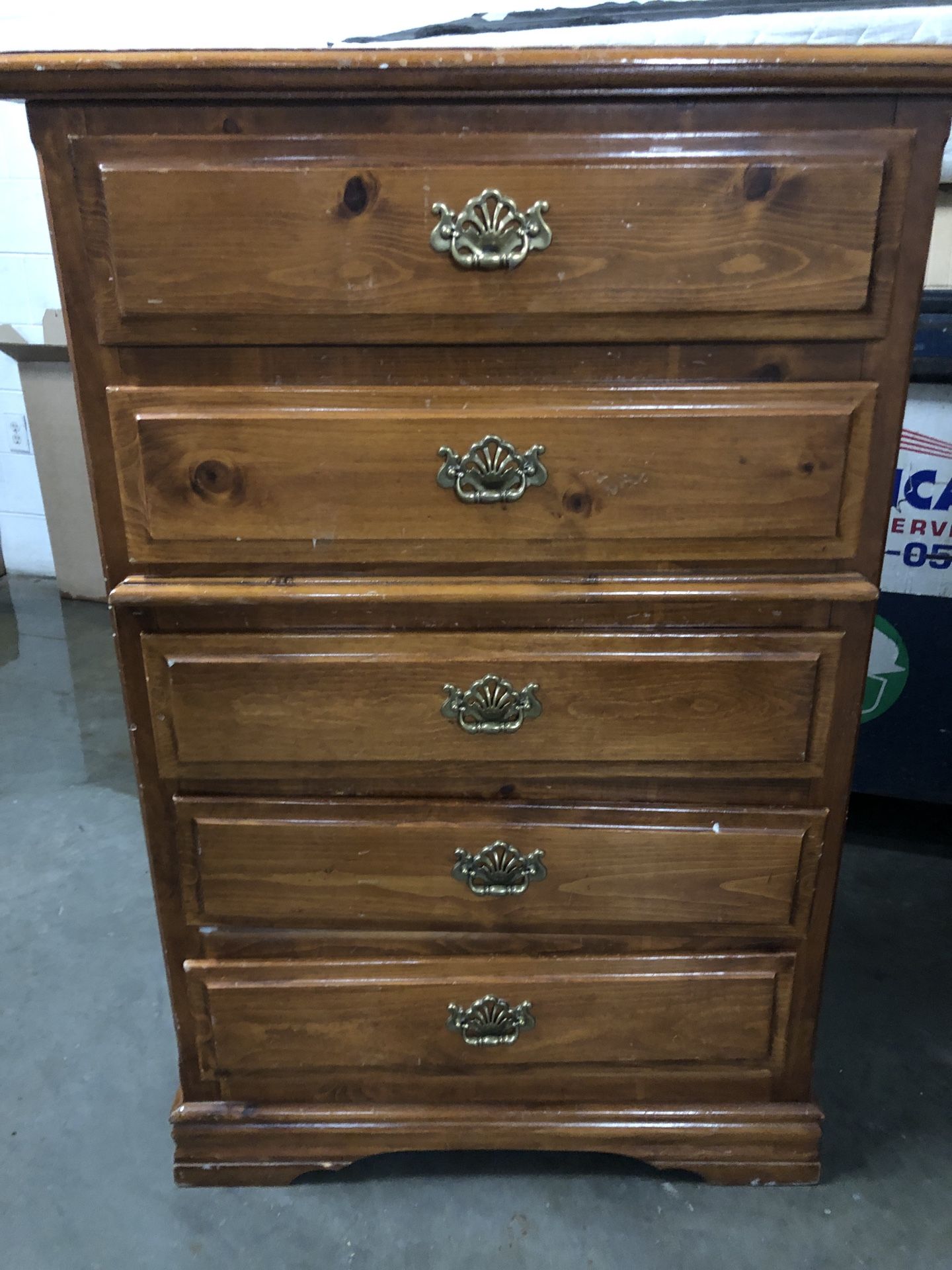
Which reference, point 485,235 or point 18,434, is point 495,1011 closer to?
point 485,235

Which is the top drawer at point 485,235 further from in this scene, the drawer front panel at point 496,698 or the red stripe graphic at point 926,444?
the red stripe graphic at point 926,444

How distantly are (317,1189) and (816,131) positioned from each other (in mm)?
1191

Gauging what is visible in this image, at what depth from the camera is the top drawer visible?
75 centimetres

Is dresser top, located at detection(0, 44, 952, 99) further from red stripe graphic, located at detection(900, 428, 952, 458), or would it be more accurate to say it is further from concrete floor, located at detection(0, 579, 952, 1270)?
concrete floor, located at detection(0, 579, 952, 1270)

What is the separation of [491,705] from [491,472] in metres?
0.22

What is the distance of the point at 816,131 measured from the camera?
2.46 ft

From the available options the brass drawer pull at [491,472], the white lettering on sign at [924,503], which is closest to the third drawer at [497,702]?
the brass drawer pull at [491,472]

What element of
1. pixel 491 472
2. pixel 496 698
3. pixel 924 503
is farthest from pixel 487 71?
pixel 924 503

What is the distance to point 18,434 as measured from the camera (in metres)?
2.71

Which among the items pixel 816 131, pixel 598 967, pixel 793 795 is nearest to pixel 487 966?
pixel 598 967

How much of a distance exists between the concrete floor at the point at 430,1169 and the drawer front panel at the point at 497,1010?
17cm

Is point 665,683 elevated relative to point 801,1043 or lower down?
elevated

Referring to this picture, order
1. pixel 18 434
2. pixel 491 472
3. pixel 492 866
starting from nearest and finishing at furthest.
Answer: pixel 491 472, pixel 492 866, pixel 18 434

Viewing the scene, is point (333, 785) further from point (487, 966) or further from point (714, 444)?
point (714, 444)
